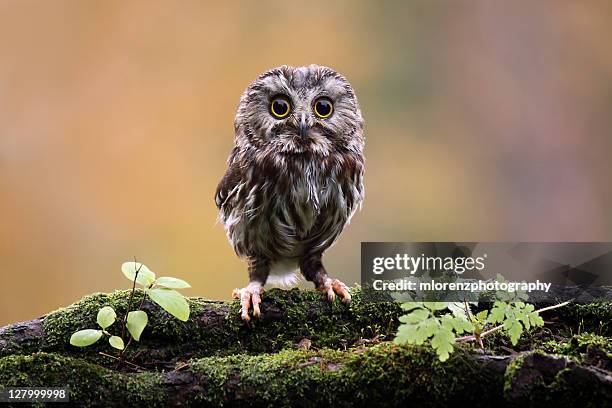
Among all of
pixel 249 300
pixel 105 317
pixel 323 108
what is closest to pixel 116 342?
pixel 105 317

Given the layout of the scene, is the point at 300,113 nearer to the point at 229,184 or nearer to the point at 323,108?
the point at 323,108

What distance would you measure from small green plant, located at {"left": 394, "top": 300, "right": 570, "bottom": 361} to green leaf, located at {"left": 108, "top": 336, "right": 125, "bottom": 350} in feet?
2.40

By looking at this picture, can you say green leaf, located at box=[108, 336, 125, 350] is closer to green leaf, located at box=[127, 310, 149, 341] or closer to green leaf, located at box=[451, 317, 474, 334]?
green leaf, located at box=[127, 310, 149, 341]

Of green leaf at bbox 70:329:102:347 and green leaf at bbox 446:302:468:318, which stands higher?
green leaf at bbox 446:302:468:318

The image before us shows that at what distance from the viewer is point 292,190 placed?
7.94 feet

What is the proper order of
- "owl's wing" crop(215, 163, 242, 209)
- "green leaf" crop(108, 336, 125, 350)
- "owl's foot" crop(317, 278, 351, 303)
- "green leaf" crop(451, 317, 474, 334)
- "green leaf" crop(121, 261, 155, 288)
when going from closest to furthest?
"green leaf" crop(451, 317, 474, 334)
"green leaf" crop(108, 336, 125, 350)
"green leaf" crop(121, 261, 155, 288)
"owl's foot" crop(317, 278, 351, 303)
"owl's wing" crop(215, 163, 242, 209)

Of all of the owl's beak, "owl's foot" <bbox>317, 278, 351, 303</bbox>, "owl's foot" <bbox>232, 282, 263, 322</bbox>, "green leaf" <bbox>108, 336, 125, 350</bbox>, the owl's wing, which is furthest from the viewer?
the owl's wing

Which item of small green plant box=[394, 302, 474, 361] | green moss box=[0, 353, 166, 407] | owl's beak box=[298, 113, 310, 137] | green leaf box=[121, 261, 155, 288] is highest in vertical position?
owl's beak box=[298, 113, 310, 137]

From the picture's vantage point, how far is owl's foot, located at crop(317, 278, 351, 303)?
2174 millimetres

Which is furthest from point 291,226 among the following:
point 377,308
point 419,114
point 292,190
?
point 419,114

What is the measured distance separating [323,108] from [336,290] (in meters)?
0.70

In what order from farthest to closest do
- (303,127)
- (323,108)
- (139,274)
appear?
(323,108) → (303,127) → (139,274)

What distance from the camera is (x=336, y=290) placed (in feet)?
7.34

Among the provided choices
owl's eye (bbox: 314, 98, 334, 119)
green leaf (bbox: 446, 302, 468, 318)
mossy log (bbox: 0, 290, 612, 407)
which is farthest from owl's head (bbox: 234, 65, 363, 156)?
green leaf (bbox: 446, 302, 468, 318)
